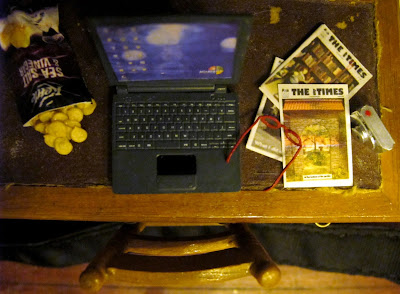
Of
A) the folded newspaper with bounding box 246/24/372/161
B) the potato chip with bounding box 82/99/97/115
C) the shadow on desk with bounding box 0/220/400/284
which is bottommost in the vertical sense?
the shadow on desk with bounding box 0/220/400/284

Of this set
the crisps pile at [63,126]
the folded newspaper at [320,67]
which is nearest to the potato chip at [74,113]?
the crisps pile at [63,126]

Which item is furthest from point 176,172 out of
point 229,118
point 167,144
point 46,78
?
point 46,78

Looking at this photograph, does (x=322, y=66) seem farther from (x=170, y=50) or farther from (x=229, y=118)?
(x=170, y=50)

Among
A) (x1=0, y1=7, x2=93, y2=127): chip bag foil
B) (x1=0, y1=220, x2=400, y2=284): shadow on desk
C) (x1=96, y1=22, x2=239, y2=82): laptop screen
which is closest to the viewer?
(x1=96, y1=22, x2=239, y2=82): laptop screen

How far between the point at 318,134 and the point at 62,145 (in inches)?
26.7

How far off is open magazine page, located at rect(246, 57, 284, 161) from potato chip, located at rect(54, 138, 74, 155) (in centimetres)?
47

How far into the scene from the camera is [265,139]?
0.86 meters

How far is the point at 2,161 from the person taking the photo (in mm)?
855

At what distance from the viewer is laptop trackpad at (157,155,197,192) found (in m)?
0.81

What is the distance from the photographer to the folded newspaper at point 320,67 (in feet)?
2.86

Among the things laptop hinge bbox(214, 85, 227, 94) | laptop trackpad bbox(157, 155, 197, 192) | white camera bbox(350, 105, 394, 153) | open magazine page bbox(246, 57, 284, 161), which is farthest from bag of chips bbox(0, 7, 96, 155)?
white camera bbox(350, 105, 394, 153)

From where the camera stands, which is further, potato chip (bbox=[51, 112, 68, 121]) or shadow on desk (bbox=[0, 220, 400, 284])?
shadow on desk (bbox=[0, 220, 400, 284])

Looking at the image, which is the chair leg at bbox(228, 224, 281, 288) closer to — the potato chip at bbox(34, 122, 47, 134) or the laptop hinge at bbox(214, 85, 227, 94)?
the laptop hinge at bbox(214, 85, 227, 94)

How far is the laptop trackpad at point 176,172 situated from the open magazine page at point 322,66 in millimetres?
342
